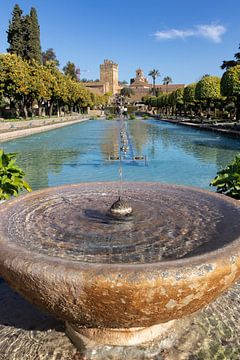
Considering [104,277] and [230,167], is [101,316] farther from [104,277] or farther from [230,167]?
[230,167]

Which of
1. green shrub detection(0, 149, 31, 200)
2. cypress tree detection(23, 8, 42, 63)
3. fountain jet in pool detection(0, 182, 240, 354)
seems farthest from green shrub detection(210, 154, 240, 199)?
cypress tree detection(23, 8, 42, 63)

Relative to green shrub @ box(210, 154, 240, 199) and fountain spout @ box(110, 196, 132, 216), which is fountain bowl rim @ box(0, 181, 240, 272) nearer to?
fountain spout @ box(110, 196, 132, 216)

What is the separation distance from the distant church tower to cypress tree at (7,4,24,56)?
3529 inches

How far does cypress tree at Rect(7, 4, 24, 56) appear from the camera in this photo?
45844 mm

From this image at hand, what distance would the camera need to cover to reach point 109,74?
135125 mm

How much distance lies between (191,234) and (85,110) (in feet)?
268

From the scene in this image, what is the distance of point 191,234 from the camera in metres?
2.74

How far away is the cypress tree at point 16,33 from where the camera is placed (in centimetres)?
4584

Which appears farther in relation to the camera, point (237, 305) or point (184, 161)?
point (184, 161)

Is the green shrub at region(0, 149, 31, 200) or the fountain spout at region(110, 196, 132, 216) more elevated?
the fountain spout at region(110, 196, 132, 216)

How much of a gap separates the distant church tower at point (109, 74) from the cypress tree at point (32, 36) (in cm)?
8785

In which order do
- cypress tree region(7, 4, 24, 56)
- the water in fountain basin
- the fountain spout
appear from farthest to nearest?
cypress tree region(7, 4, 24, 56)
the fountain spout
the water in fountain basin

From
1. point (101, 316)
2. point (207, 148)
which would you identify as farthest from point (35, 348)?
point (207, 148)

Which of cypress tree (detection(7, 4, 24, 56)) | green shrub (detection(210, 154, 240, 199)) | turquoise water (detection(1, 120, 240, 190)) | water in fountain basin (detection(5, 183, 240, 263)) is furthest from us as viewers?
cypress tree (detection(7, 4, 24, 56))
